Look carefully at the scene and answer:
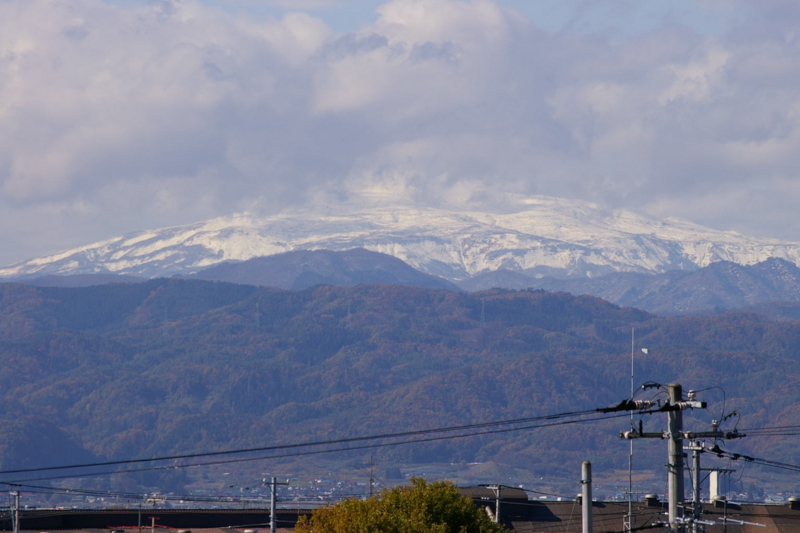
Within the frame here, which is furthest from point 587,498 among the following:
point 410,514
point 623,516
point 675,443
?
point 623,516

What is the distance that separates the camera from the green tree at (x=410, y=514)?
6175cm

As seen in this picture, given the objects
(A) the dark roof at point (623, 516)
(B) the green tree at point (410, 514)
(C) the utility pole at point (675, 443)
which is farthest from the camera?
(A) the dark roof at point (623, 516)

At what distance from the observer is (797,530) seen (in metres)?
107

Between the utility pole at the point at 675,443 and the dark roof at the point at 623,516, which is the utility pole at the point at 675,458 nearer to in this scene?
the utility pole at the point at 675,443

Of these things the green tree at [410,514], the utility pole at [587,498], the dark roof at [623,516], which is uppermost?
the utility pole at [587,498]

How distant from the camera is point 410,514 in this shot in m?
62.6

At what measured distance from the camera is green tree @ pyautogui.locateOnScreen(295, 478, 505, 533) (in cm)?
6175

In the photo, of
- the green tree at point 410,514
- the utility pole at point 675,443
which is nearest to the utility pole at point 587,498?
the utility pole at point 675,443

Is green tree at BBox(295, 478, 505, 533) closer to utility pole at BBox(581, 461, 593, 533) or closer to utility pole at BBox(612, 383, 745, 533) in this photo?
utility pole at BBox(581, 461, 593, 533)

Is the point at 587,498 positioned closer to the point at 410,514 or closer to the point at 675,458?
the point at 675,458

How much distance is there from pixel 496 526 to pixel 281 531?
243 feet

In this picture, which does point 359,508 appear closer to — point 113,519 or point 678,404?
point 678,404

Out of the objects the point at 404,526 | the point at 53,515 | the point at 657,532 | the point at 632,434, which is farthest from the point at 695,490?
the point at 53,515

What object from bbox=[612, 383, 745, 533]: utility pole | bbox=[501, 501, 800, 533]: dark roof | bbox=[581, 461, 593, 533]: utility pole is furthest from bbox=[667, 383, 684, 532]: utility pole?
bbox=[501, 501, 800, 533]: dark roof
